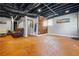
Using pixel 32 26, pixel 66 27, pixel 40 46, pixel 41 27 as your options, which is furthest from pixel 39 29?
pixel 66 27

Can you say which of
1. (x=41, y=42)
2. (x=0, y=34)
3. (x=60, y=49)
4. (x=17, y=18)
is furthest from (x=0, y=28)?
(x=60, y=49)

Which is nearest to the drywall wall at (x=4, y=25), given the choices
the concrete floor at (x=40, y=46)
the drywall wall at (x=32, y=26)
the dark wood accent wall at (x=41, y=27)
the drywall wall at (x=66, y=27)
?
the concrete floor at (x=40, y=46)

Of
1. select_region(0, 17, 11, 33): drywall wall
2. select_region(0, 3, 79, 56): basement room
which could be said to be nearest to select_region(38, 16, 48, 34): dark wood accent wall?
select_region(0, 3, 79, 56): basement room

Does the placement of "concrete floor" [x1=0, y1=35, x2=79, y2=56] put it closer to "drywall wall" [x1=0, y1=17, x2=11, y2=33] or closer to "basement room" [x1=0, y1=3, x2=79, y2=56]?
"basement room" [x1=0, y1=3, x2=79, y2=56]

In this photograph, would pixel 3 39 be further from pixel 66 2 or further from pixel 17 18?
pixel 66 2

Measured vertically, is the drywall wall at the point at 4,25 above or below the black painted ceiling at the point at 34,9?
below

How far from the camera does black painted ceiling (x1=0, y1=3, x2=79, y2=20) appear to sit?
1747 mm

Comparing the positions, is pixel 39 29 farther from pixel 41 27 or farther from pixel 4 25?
pixel 4 25

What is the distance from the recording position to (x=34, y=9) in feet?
6.05

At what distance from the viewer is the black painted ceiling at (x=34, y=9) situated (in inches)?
68.8

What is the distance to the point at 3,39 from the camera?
1.87m

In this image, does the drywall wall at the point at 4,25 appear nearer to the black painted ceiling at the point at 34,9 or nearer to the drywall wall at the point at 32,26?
the black painted ceiling at the point at 34,9

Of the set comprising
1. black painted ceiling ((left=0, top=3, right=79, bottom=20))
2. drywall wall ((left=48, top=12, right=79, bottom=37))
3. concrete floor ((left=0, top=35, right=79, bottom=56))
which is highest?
black painted ceiling ((left=0, top=3, right=79, bottom=20))

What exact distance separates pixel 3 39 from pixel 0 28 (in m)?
0.25
